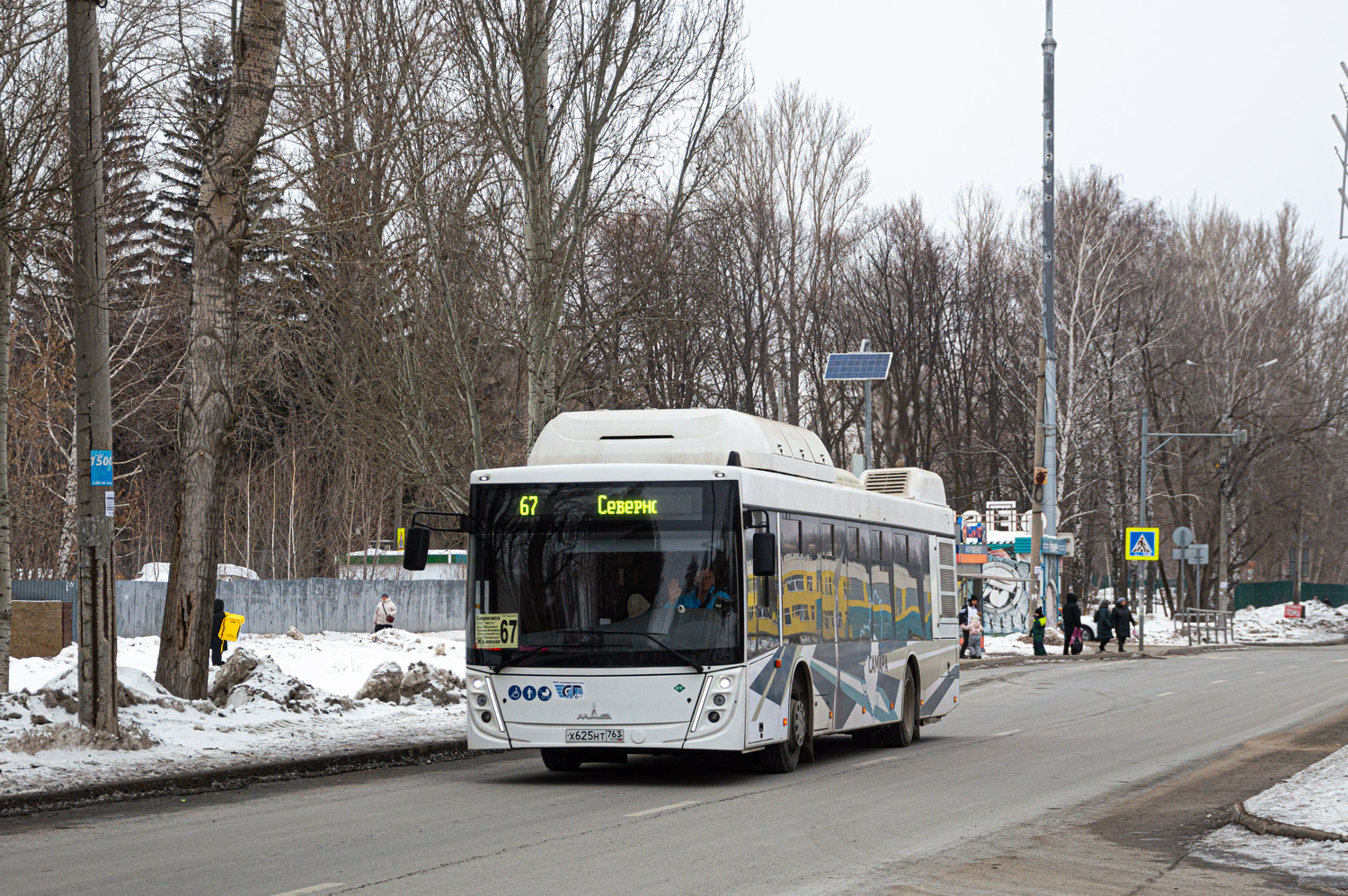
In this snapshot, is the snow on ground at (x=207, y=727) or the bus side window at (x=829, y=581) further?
the bus side window at (x=829, y=581)

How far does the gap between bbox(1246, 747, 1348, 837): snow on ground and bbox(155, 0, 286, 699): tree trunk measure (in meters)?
10.9

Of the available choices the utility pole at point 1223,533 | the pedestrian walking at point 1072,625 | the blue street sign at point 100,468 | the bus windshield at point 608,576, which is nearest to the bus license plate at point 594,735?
the bus windshield at point 608,576

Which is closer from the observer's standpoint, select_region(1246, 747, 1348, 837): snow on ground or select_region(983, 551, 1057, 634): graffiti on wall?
select_region(1246, 747, 1348, 837): snow on ground

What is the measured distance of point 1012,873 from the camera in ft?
32.4

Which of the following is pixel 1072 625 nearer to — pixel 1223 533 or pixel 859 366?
pixel 859 366

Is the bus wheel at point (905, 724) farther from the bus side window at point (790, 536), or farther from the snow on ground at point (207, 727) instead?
the snow on ground at point (207, 727)

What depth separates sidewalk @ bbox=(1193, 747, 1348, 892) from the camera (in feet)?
32.9

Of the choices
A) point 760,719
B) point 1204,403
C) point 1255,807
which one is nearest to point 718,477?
point 760,719

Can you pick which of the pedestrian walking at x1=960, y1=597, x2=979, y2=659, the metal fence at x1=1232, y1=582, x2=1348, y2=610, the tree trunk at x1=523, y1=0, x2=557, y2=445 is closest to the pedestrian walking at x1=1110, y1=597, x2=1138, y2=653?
the pedestrian walking at x1=960, y1=597, x2=979, y2=659

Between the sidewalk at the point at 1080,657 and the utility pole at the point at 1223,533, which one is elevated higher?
the utility pole at the point at 1223,533

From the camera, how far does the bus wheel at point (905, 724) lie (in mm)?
19781

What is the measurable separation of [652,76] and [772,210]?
37.6 meters

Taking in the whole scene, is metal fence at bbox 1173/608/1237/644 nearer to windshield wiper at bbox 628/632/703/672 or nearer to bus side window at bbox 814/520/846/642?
bus side window at bbox 814/520/846/642

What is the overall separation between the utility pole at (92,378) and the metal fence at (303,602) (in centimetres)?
2050
